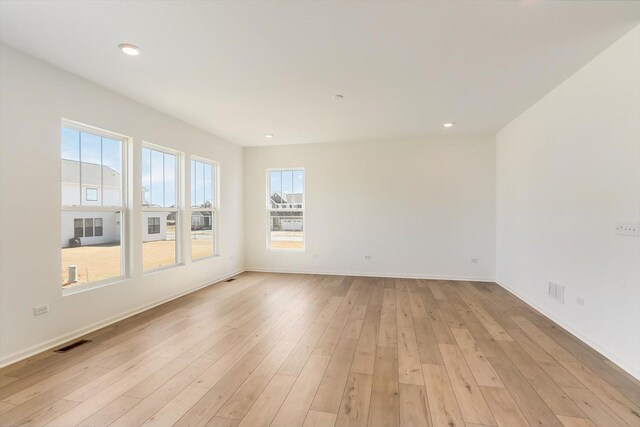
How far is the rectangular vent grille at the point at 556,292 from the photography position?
3336mm

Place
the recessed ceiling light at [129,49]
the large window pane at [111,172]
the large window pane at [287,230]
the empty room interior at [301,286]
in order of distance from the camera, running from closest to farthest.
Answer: the empty room interior at [301,286] → the recessed ceiling light at [129,49] → the large window pane at [111,172] → the large window pane at [287,230]

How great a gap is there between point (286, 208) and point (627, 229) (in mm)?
5132

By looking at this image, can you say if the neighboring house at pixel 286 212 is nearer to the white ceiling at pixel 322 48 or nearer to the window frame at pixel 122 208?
the white ceiling at pixel 322 48

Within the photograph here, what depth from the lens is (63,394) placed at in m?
2.12

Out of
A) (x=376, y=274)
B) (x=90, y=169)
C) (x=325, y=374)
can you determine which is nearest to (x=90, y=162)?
(x=90, y=169)

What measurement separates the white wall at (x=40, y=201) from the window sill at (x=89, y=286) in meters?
0.05

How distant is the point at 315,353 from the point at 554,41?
3330 millimetres

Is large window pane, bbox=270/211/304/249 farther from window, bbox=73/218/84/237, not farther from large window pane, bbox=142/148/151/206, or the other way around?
window, bbox=73/218/84/237

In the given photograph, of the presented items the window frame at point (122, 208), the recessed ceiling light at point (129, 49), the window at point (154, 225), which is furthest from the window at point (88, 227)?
the recessed ceiling light at point (129, 49)

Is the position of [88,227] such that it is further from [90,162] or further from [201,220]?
[201,220]

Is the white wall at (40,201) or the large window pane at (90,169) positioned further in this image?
the large window pane at (90,169)

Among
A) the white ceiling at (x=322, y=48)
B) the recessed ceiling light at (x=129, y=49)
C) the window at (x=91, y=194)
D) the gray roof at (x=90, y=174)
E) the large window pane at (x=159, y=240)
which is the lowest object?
the large window pane at (x=159, y=240)

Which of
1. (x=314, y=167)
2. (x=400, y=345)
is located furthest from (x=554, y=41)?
(x=314, y=167)

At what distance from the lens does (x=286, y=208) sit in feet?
21.2
